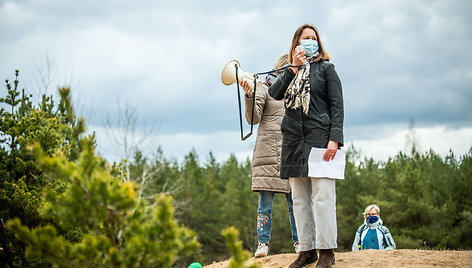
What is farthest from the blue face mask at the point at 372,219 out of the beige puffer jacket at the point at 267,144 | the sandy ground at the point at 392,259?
the beige puffer jacket at the point at 267,144

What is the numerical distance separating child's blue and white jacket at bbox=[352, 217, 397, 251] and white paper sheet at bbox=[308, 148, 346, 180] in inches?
145

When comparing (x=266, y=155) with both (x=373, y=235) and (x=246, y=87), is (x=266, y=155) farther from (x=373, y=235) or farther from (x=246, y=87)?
(x=373, y=235)

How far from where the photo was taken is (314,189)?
3.77 meters

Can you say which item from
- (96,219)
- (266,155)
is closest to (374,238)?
(266,155)

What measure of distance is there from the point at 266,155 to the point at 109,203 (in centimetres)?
302

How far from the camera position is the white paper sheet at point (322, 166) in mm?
3697

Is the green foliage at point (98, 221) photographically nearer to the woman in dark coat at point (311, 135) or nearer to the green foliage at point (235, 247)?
the green foliage at point (235, 247)

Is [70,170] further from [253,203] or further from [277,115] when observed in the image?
[253,203]

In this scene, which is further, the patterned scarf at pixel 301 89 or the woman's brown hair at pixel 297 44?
the woman's brown hair at pixel 297 44

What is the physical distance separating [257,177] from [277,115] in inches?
30.8

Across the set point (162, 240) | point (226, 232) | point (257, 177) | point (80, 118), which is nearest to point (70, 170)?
point (80, 118)

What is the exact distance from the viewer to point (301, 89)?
12.8 feet

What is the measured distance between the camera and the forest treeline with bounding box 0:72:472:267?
2131mm

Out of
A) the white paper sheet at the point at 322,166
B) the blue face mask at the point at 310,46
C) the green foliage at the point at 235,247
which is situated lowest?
the green foliage at the point at 235,247
